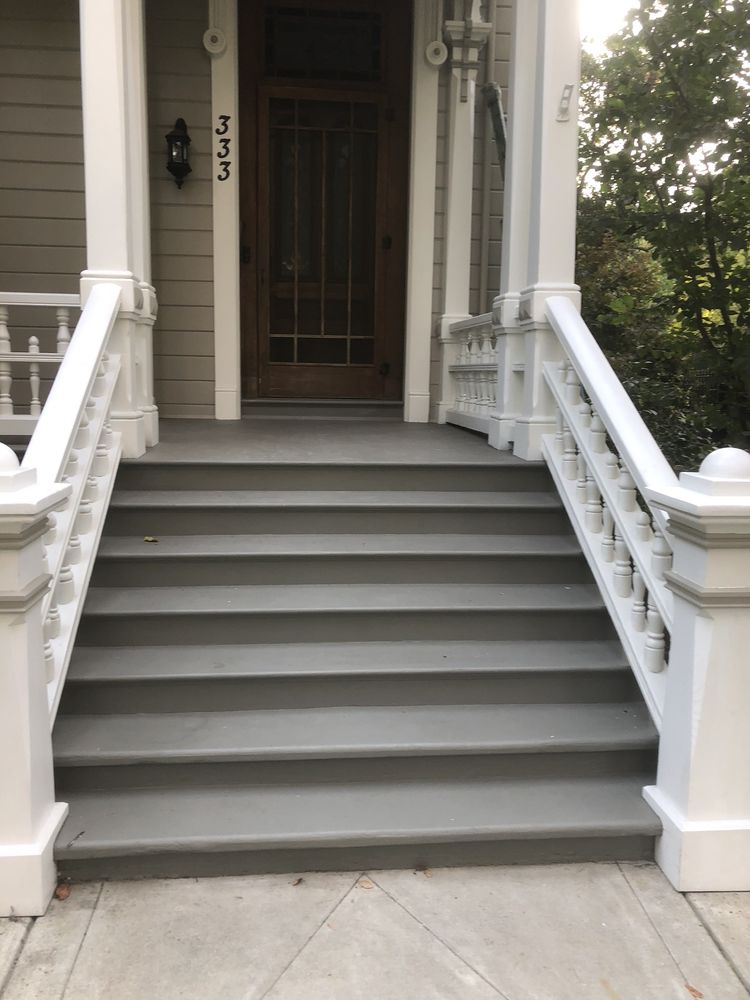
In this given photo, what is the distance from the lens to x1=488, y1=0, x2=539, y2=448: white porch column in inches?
148

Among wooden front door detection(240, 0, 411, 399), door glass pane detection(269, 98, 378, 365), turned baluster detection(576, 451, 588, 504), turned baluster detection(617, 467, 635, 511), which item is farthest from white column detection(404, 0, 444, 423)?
turned baluster detection(617, 467, 635, 511)

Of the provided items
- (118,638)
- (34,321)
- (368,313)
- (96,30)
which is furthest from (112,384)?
(368,313)

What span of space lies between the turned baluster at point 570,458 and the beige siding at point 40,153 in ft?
10.8

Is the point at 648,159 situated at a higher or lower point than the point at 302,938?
higher

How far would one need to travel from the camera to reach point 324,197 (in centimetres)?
544

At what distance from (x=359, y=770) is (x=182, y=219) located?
154 inches

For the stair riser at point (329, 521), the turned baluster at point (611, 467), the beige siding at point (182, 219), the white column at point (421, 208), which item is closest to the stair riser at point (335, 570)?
the stair riser at point (329, 521)

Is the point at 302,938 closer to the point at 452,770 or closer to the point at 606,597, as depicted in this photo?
the point at 452,770

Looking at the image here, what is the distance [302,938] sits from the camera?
6.20 ft

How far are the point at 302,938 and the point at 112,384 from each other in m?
2.25

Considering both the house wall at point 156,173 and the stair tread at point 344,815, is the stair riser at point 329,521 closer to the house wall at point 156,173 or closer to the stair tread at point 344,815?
the stair tread at point 344,815

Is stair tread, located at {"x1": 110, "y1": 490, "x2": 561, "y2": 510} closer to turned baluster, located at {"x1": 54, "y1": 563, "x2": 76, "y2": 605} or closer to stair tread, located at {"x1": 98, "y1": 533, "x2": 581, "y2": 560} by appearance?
stair tread, located at {"x1": 98, "y1": 533, "x2": 581, "y2": 560}

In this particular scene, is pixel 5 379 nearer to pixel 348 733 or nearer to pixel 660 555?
pixel 348 733

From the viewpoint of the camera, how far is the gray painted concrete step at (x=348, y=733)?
2314 millimetres
